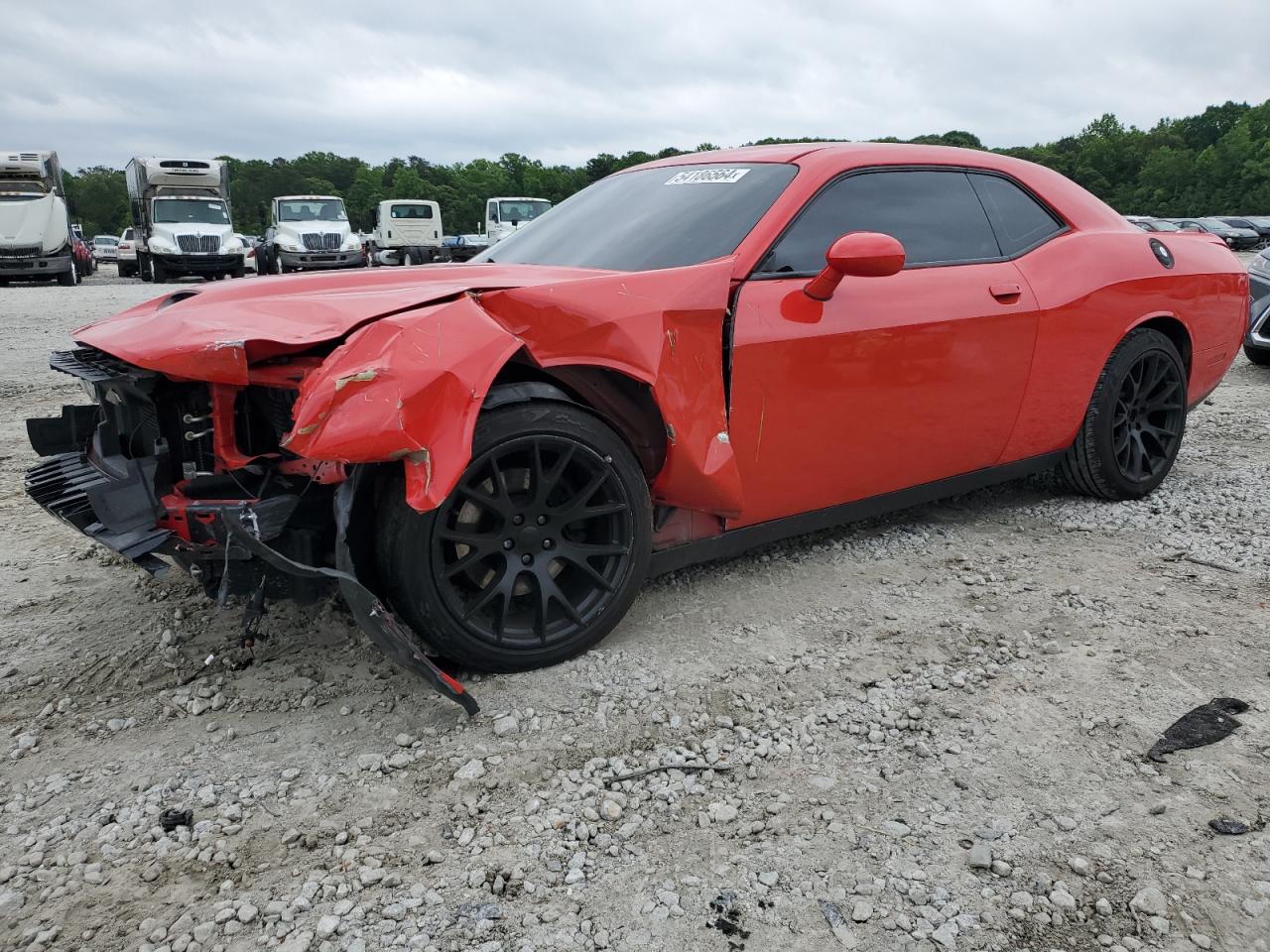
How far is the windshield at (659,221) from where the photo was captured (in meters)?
2.98

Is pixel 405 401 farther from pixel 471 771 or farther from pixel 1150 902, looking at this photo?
pixel 1150 902

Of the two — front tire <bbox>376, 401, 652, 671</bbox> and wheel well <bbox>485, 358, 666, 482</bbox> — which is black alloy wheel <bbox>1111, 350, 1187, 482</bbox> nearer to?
wheel well <bbox>485, 358, 666, 482</bbox>

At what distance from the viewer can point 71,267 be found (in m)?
19.5

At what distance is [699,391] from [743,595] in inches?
34.5

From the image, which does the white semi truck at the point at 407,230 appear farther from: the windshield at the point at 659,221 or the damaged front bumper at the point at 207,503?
the damaged front bumper at the point at 207,503

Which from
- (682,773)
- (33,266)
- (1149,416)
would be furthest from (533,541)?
(33,266)

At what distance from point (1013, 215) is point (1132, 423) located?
1211mm

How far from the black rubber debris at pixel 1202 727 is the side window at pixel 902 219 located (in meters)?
1.71

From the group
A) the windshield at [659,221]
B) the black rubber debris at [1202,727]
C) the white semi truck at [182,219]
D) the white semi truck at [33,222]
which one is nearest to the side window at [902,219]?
the windshield at [659,221]

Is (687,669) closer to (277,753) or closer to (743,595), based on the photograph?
(743,595)

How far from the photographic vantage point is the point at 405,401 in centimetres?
214

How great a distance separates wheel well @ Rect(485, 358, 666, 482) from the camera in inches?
98.3

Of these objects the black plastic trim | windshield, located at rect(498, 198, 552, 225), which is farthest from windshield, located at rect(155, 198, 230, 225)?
the black plastic trim

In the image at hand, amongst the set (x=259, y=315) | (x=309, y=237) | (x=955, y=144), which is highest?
(x=955, y=144)
